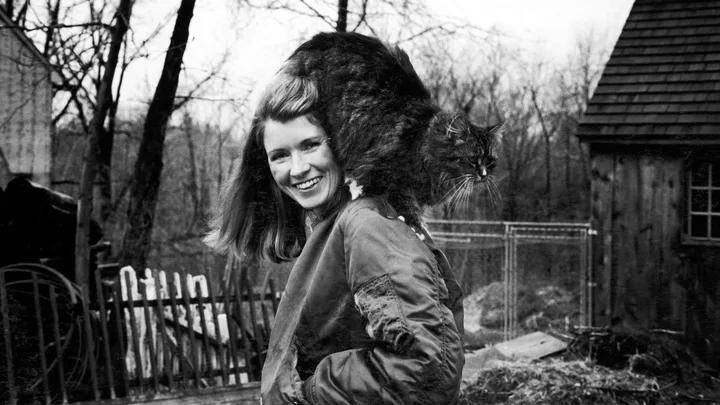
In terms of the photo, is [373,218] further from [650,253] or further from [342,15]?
[650,253]

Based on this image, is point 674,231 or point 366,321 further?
point 674,231

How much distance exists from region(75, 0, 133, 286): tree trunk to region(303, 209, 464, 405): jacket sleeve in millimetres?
5061

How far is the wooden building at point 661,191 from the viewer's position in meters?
7.71

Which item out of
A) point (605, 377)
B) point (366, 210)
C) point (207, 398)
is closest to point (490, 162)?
point (366, 210)

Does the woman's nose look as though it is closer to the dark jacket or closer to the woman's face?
the woman's face

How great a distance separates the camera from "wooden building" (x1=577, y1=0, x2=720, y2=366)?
7.71 m

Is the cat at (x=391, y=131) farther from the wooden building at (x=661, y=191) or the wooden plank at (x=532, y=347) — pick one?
the wooden building at (x=661, y=191)

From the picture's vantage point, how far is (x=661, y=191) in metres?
7.87

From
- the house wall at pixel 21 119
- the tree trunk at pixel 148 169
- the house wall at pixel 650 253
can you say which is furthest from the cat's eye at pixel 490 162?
the tree trunk at pixel 148 169

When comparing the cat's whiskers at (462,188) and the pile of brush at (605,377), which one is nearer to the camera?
A: the cat's whiskers at (462,188)

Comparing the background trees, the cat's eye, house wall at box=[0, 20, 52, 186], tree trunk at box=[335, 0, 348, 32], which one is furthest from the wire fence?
the cat's eye

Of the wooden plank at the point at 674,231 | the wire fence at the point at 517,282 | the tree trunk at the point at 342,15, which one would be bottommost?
the wire fence at the point at 517,282

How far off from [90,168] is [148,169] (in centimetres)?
237

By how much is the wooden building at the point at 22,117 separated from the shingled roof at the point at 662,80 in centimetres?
579
